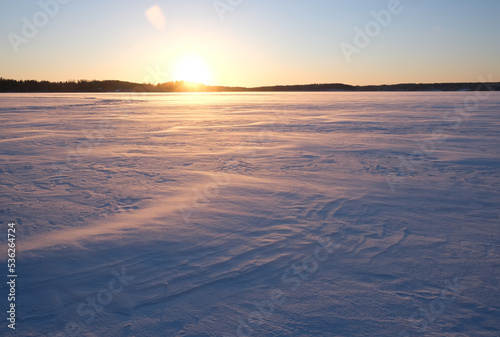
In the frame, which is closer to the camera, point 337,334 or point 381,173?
point 337,334

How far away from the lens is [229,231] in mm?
3109

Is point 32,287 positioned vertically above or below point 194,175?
below

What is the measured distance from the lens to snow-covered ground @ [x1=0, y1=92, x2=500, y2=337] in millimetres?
1933

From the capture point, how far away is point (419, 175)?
16.3 ft

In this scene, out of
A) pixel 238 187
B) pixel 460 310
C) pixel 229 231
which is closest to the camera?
pixel 460 310

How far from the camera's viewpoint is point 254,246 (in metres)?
2.80

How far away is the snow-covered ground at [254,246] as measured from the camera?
76.1 inches

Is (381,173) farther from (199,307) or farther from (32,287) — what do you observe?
(32,287)

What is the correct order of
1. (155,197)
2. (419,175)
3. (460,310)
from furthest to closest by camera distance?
(419,175)
(155,197)
(460,310)

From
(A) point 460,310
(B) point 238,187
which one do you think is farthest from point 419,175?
(A) point 460,310

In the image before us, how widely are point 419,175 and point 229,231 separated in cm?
351

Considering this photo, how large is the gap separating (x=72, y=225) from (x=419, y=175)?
4.92 meters

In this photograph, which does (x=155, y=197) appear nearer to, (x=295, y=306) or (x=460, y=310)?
(x=295, y=306)

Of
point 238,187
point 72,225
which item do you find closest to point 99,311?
point 72,225
